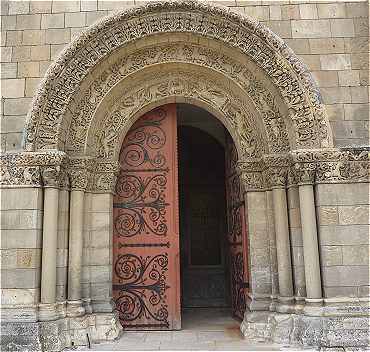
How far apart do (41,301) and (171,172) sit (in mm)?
2410

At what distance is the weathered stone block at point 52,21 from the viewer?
216 inches

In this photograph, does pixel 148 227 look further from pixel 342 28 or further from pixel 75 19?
pixel 342 28

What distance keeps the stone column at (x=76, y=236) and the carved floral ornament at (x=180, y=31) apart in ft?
1.56

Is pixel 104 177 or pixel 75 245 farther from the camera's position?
pixel 104 177

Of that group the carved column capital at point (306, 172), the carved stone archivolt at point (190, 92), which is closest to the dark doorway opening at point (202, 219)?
the carved stone archivolt at point (190, 92)

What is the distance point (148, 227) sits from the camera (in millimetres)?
5855

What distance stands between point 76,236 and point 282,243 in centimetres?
261

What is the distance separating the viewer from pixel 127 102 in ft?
19.3

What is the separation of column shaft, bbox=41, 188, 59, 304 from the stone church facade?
0.04ft

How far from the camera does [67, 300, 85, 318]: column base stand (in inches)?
197

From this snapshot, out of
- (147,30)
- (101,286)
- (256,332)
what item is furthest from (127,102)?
(256,332)

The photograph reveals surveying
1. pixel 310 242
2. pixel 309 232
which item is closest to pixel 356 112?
pixel 309 232

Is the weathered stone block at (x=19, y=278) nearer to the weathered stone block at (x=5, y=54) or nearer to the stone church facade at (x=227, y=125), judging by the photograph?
the stone church facade at (x=227, y=125)

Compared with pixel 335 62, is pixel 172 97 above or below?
below
